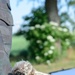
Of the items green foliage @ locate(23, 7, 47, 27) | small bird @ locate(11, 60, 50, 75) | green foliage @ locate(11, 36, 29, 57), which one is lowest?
green foliage @ locate(11, 36, 29, 57)

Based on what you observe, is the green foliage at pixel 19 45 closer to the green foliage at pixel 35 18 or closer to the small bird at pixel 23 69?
the green foliage at pixel 35 18

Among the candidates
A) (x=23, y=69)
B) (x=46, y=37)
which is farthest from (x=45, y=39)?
(x=23, y=69)

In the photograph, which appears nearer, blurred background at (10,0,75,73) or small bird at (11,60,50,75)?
small bird at (11,60,50,75)

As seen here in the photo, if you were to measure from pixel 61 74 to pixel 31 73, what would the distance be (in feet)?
1.57

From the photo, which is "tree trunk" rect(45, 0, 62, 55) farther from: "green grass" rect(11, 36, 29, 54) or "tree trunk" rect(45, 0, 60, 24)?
"green grass" rect(11, 36, 29, 54)

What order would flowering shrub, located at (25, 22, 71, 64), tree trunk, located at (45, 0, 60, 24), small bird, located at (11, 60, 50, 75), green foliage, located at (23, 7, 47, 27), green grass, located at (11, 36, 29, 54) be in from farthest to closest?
tree trunk, located at (45, 0, 60, 24) → green foliage, located at (23, 7, 47, 27) → flowering shrub, located at (25, 22, 71, 64) → green grass, located at (11, 36, 29, 54) → small bird, located at (11, 60, 50, 75)

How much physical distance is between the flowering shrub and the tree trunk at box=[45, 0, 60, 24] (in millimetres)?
708

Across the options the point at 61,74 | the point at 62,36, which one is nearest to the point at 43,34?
the point at 62,36

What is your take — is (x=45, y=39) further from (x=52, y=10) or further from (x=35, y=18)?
(x=52, y=10)

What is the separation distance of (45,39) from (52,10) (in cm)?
144

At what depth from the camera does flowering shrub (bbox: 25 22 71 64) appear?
1147 cm

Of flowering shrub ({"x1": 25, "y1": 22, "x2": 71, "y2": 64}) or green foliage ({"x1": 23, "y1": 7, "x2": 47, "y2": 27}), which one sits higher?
green foliage ({"x1": 23, "y1": 7, "x2": 47, "y2": 27})

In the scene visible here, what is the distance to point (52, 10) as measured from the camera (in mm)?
12547

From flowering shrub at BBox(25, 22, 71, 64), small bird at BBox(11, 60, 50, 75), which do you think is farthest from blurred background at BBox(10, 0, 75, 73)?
small bird at BBox(11, 60, 50, 75)
